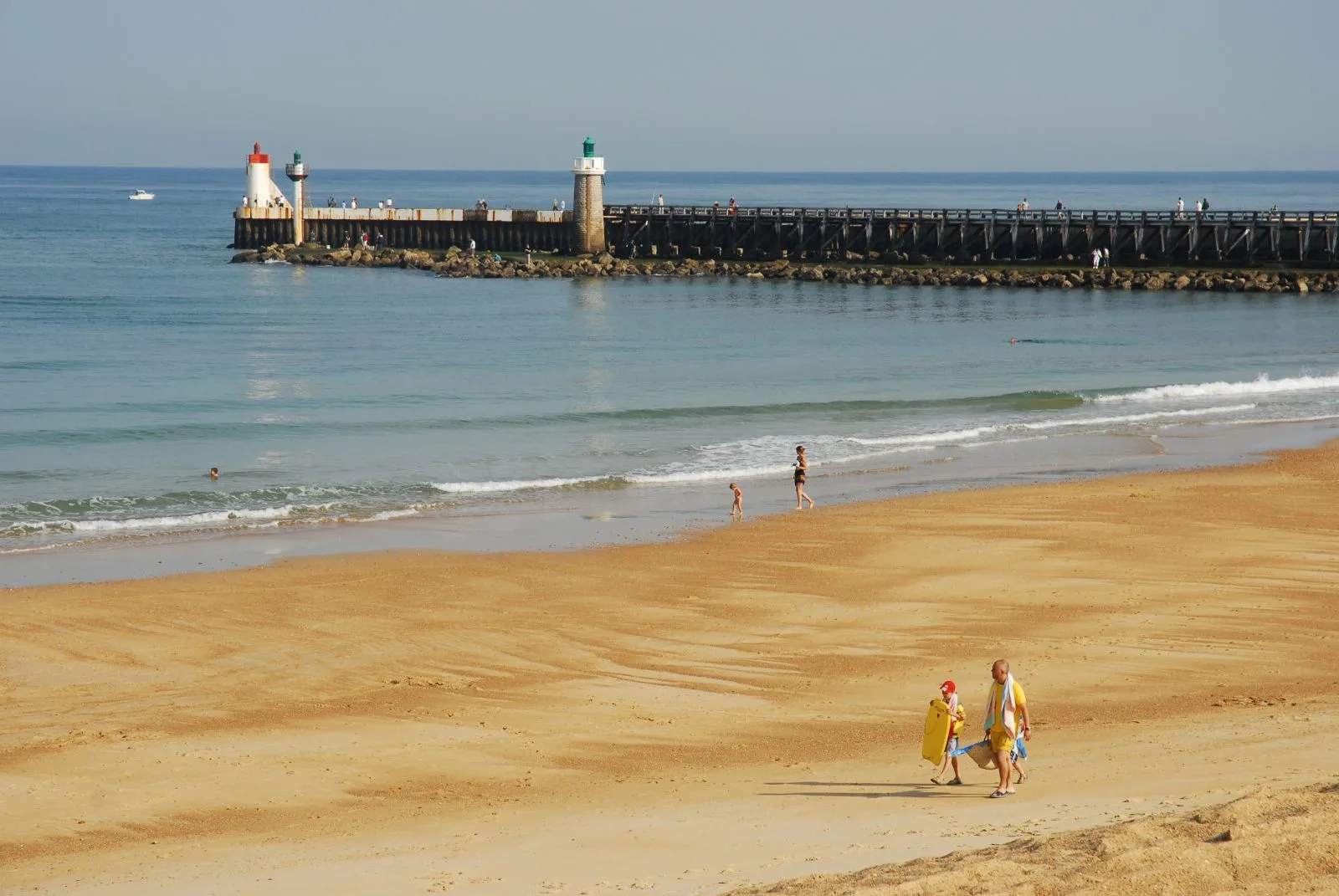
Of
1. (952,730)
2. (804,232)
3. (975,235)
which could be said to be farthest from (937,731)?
(804,232)

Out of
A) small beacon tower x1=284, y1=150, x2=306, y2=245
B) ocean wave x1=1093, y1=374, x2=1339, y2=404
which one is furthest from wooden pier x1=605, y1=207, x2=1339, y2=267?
ocean wave x1=1093, y1=374, x2=1339, y2=404

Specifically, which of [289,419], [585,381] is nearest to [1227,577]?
[289,419]

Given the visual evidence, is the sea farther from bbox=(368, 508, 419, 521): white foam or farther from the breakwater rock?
the breakwater rock

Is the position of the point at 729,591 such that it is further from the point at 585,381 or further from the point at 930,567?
the point at 585,381

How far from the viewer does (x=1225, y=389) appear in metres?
34.4

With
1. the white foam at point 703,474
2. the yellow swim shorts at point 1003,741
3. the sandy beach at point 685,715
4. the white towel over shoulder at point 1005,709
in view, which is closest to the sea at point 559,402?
the white foam at point 703,474

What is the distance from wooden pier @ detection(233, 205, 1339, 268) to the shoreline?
107 feet

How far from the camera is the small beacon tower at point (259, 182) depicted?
246 ft

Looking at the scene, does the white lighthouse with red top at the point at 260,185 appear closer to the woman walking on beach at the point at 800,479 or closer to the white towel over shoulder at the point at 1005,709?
the woman walking on beach at the point at 800,479

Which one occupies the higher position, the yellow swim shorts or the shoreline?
the yellow swim shorts

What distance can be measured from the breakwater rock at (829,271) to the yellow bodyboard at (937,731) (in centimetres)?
4833

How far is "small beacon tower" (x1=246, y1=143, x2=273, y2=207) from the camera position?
7488 centimetres

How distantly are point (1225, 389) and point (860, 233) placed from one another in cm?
3110

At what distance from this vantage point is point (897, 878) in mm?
7531
